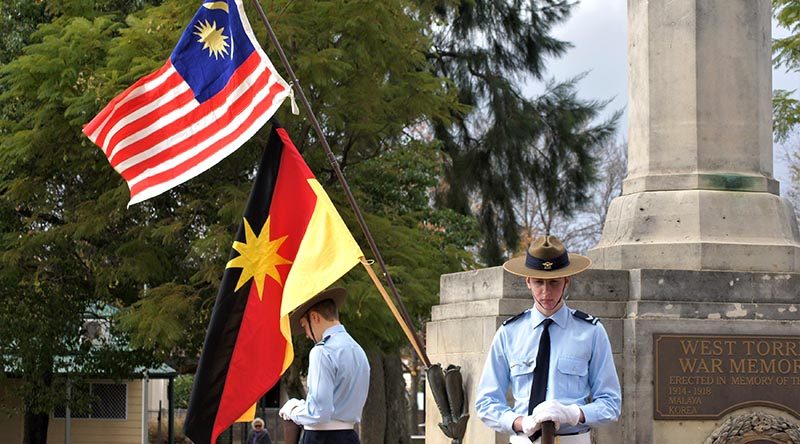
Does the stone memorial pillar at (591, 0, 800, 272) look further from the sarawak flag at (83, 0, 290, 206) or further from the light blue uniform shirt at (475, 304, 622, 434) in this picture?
the light blue uniform shirt at (475, 304, 622, 434)

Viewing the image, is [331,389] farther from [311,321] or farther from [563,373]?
[563,373]

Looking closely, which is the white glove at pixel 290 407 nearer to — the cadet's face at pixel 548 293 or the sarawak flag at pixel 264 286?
the sarawak flag at pixel 264 286

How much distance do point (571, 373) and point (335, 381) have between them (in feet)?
7.12

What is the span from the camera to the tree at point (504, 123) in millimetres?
29125

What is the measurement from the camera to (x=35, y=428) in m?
27.4

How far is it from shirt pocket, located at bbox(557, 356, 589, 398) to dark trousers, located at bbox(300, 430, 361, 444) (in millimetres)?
2213

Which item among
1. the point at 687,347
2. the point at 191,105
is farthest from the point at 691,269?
the point at 191,105

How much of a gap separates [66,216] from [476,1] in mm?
11890

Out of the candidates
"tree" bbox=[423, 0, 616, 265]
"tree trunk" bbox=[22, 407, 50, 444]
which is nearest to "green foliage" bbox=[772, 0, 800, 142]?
"tree" bbox=[423, 0, 616, 265]

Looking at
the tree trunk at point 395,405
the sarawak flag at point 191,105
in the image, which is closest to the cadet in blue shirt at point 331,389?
the sarawak flag at point 191,105

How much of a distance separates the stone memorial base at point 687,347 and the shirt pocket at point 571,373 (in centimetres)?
302

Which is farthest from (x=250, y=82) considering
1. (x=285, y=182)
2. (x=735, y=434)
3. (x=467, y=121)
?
(x=467, y=121)

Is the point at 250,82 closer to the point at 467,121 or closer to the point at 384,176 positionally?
the point at 384,176

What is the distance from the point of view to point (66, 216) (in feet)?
66.6
